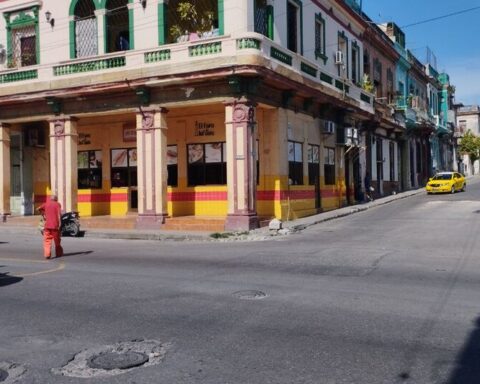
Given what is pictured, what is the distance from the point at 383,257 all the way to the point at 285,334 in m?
6.80

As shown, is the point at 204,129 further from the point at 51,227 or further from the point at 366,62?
the point at 366,62

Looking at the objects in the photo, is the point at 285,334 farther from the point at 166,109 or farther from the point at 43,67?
the point at 43,67

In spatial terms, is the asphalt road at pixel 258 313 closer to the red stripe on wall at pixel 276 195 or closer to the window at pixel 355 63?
the red stripe on wall at pixel 276 195

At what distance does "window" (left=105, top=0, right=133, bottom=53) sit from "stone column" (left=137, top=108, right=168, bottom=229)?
351 cm

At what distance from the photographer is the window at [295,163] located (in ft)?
73.6

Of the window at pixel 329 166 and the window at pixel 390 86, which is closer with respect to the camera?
the window at pixel 329 166

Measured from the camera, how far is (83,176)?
84.3 feet

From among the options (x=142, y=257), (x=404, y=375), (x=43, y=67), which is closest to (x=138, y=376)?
(x=404, y=375)

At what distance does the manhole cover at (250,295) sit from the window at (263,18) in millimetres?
13738

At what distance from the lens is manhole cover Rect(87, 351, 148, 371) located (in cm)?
520

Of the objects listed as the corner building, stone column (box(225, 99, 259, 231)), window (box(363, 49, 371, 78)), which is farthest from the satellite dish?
window (box(363, 49, 371, 78))

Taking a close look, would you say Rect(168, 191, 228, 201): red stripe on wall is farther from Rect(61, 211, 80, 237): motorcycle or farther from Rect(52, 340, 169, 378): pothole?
Rect(52, 340, 169, 378): pothole

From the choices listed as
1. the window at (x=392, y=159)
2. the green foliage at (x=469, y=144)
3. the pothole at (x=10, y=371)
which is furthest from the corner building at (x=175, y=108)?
the green foliage at (x=469, y=144)

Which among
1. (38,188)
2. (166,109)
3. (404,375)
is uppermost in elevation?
(166,109)
